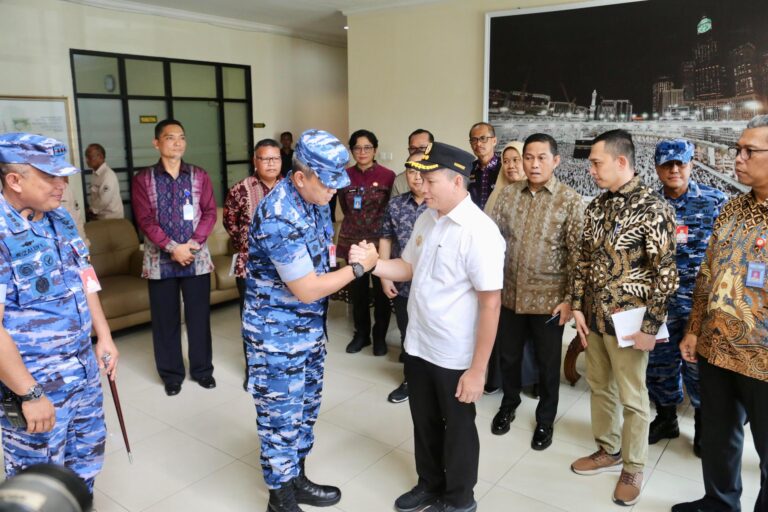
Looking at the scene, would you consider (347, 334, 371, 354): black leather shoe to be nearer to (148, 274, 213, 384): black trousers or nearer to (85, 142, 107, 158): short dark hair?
(148, 274, 213, 384): black trousers

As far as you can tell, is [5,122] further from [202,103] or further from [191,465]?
[191,465]

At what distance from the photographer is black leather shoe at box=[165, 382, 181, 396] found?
3.74 m

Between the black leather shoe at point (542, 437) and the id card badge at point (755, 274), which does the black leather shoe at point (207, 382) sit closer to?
the black leather shoe at point (542, 437)

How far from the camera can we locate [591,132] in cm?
571

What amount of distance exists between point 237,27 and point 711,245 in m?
7.72

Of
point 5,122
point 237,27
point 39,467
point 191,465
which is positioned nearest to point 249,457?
point 191,465

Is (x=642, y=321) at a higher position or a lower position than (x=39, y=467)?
lower

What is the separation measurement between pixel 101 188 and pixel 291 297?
5.16 m

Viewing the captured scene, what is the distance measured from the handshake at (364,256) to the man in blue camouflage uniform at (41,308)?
101cm

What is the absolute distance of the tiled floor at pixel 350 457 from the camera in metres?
2.59

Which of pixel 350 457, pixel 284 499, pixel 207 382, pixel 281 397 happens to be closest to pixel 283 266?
pixel 281 397

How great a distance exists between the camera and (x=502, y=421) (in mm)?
3207

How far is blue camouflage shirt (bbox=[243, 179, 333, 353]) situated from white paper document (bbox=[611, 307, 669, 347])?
1.24 m

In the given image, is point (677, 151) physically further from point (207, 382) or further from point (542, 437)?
point (207, 382)
